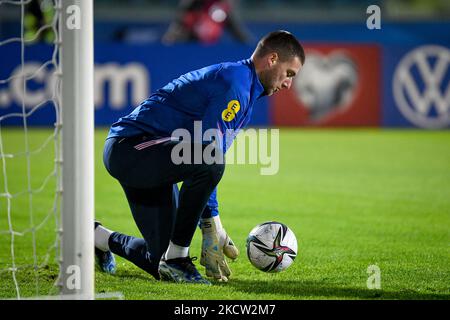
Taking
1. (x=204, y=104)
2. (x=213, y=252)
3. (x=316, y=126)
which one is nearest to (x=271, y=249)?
(x=213, y=252)

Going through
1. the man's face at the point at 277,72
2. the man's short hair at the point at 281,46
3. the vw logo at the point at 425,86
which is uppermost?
the vw logo at the point at 425,86

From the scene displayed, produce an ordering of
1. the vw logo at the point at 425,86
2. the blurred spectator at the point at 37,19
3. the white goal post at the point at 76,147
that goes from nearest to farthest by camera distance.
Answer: the white goal post at the point at 76,147 → the blurred spectator at the point at 37,19 → the vw logo at the point at 425,86

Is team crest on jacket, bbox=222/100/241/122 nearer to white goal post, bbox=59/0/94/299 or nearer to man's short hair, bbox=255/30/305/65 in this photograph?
man's short hair, bbox=255/30/305/65

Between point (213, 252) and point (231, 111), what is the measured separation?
1.00 meters

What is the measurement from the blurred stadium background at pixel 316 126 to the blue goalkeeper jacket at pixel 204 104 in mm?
790

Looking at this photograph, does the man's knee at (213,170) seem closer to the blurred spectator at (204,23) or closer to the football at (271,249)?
the football at (271,249)

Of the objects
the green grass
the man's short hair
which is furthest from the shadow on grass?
the man's short hair

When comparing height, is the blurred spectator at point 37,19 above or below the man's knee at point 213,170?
above

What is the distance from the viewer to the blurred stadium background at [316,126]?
527 cm

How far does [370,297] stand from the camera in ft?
14.6

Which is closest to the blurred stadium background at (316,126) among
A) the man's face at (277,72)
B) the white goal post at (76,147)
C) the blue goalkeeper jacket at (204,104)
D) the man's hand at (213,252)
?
the man's hand at (213,252)

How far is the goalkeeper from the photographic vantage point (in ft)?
15.2
